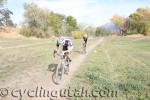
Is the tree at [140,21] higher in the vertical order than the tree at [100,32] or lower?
higher

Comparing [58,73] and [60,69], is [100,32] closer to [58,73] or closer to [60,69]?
[60,69]

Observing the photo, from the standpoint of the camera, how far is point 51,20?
128 meters

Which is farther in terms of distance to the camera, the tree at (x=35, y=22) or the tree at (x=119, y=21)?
the tree at (x=119, y=21)

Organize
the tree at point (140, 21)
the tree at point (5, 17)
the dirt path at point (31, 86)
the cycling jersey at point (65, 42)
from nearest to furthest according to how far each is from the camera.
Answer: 1. the dirt path at point (31, 86)
2. the cycling jersey at point (65, 42)
3. the tree at point (5, 17)
4. the tree at point (140, 21)

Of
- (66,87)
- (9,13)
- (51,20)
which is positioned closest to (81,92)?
(66,87)

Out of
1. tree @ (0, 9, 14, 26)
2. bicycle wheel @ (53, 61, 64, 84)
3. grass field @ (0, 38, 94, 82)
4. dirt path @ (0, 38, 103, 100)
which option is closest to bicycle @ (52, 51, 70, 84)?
bicycle wheel @ (53, 61, 64, 84)

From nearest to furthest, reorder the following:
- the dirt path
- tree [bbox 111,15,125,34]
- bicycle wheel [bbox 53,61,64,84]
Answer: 1. the dirt path
2. bicycle wheel [bbox 53,61,64,84]
3. tree [bbox 111,15,125,34]

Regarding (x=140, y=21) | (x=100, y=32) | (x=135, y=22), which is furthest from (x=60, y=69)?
(x=100, y=32)

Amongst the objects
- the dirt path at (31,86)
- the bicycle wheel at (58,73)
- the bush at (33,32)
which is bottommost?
the bush at (33,32)

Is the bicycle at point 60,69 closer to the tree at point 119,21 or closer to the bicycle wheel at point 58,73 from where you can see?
A: the bicycle wheel at point 58,73

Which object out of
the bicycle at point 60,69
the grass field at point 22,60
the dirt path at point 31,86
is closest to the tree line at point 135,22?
the grass field at point 22,60

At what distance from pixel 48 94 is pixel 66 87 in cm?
153

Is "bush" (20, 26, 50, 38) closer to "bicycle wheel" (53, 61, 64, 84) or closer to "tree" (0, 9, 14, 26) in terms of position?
"tree" (0, 9, 14, 26)

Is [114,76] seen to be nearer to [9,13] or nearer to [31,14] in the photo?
[9,13]
